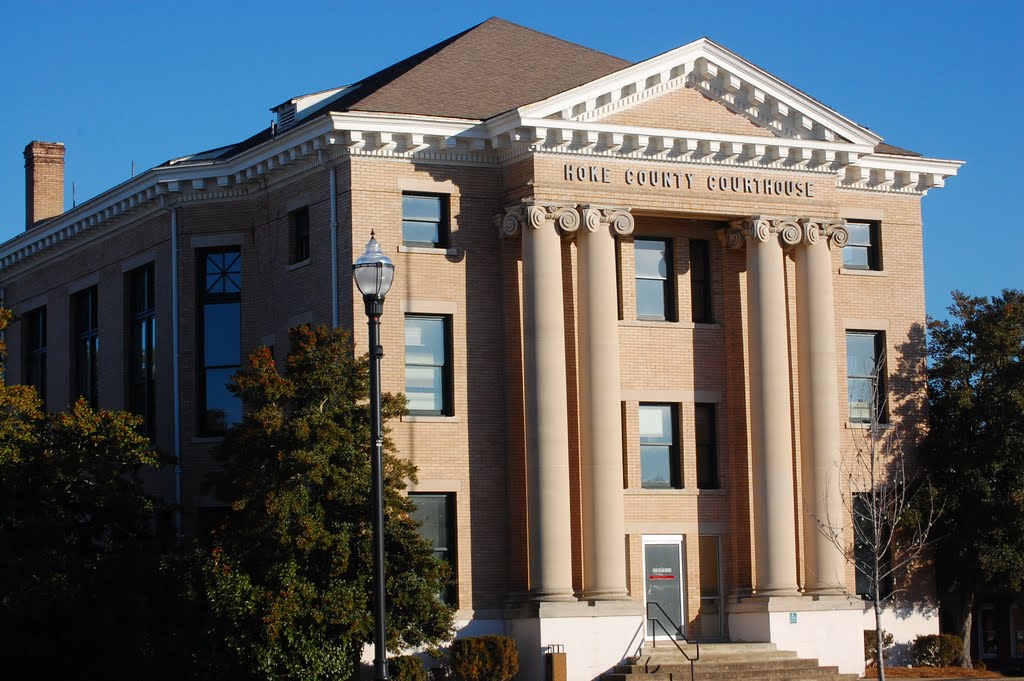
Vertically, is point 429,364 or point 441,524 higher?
point 429,364

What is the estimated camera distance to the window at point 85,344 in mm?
45969

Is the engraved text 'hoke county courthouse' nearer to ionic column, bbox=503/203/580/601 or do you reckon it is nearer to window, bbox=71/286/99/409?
ionic column, bbox=503/203/580/601

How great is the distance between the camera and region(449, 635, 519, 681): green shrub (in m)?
33.8

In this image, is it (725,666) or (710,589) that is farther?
(710,589)

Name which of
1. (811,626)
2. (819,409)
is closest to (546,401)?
(819,409)

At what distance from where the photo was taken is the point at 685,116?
124ft

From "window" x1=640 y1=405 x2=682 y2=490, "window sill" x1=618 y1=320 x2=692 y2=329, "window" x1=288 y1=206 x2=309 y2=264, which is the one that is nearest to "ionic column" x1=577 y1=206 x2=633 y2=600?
"window sill" x1=618 y1=320 x2=692 y2=329

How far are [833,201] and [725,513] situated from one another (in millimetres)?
7548

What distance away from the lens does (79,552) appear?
115ft

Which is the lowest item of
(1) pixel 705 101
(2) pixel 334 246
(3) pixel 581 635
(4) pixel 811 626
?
Result: (4) pixel 811 626

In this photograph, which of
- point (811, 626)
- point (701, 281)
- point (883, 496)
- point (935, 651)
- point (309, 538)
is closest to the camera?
point (309, 538)

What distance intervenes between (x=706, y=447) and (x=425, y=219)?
8.32 meters

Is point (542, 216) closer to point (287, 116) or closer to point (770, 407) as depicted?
point (770, 407)

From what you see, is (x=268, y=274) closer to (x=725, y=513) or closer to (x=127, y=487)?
(x=127, y=487)
